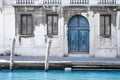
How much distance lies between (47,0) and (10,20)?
9.36 ft

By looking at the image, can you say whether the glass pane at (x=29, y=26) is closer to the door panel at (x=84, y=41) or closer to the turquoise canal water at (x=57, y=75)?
the door panel at (x=84, y=41)

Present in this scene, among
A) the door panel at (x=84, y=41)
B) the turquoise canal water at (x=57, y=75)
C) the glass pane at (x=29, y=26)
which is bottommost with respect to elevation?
the turquoise canal water at (x=57, y=75)

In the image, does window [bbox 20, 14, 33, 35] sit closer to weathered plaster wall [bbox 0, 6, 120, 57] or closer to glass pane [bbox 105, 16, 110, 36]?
weathered plaster wall [bbox 0, 6, 120, 57]

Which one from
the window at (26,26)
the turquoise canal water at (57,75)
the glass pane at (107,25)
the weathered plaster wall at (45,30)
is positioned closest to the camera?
the turquoise canal water at (57,75)

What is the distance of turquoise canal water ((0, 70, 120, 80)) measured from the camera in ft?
60.0

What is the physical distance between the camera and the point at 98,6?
25703mm

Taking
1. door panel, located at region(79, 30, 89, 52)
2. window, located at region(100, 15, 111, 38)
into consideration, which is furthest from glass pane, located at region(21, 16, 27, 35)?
window, located at region(100, 15, 111, 38)

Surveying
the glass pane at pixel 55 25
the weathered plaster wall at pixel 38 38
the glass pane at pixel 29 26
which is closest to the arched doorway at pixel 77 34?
the weathered plaster wall at pixel 38 38

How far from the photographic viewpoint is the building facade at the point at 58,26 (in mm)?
25656

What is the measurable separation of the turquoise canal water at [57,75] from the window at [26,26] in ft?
21.3

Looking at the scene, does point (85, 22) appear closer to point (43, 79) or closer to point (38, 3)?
point (38, 3)

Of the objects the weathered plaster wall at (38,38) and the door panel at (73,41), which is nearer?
the weathered plaster wall at (38,38)

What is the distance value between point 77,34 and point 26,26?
11.6ft

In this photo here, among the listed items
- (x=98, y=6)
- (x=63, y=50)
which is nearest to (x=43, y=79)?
(x=63, y=50)
